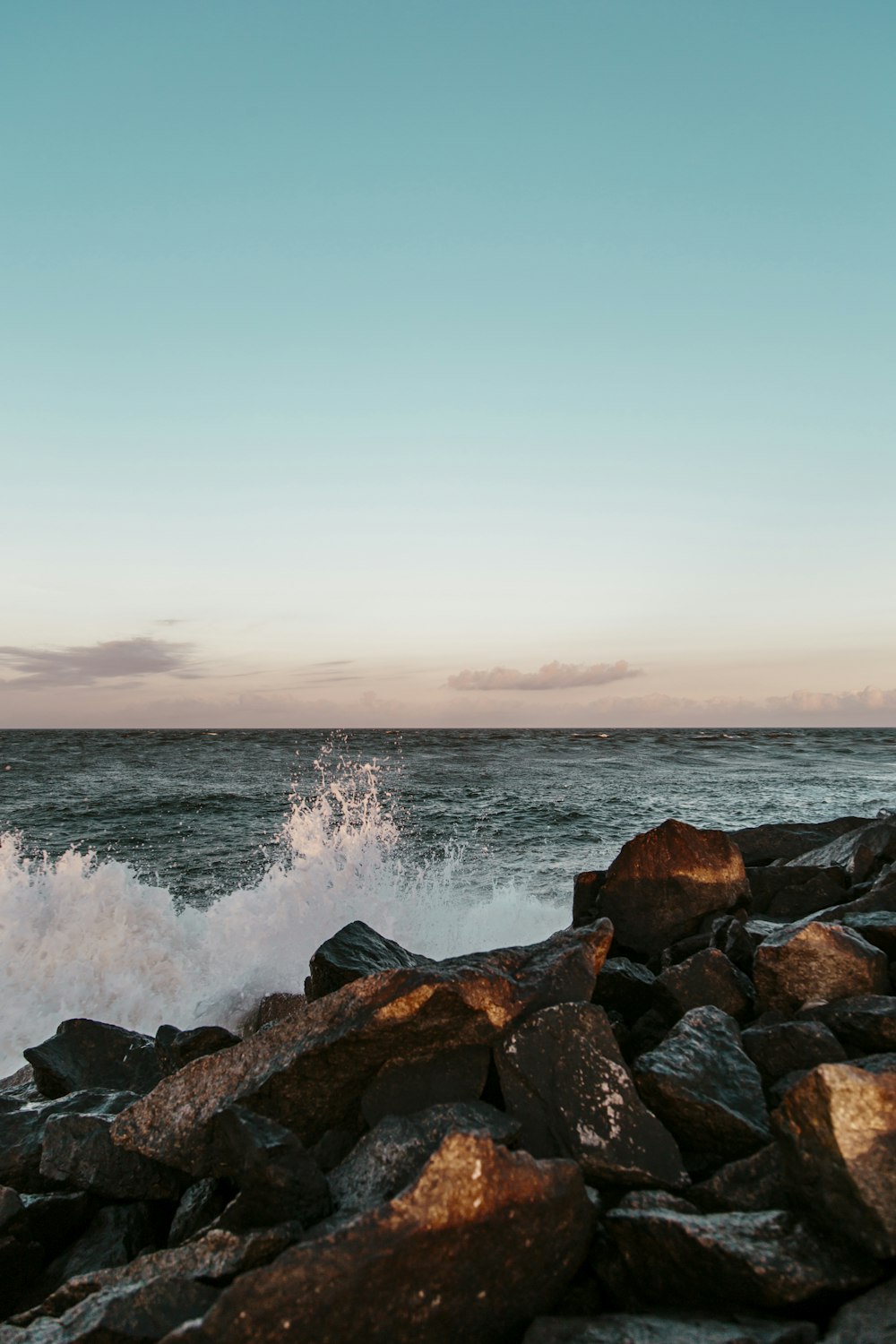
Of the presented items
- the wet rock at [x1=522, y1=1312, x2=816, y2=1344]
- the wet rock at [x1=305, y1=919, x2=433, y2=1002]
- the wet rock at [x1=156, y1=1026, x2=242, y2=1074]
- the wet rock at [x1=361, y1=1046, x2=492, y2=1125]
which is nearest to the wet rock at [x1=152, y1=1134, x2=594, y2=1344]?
the wet rock at [x1=522, y1=1312, x2=816, y2=1344]

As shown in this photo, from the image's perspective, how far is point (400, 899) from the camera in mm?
11992

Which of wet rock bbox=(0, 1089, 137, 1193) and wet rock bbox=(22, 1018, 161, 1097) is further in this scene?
wet rock bbox=(22, 1018, 161, 1097)

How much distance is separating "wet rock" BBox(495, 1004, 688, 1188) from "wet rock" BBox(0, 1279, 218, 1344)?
133cm

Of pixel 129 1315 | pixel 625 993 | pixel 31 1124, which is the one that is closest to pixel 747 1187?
pixel 625 993

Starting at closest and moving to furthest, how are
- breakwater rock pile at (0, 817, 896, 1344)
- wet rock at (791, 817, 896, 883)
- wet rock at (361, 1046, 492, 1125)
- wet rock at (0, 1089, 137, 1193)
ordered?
breakwater rock pile at (0, 817, 896, 1344) → wet rock at (361, 1046, 492, 1125) → wet rock at (0, 1089, 137, 1193) → wet rock at (791, 817, 896, 883)

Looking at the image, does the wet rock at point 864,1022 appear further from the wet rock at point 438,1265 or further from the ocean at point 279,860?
the ocean at point 279,860

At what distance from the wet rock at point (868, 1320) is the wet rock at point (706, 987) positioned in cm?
210

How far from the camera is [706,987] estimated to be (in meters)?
4.48

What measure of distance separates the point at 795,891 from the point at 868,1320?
5316mm

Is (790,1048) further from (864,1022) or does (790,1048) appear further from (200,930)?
(200,930)

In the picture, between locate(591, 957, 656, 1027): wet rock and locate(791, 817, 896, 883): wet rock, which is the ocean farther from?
locate(591, 957, 656, 1027): wet rock

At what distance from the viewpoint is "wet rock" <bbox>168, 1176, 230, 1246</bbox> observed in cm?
330

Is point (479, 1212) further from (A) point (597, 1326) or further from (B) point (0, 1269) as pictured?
(B) point (0, 1269)

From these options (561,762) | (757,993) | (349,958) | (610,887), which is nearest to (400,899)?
(610,887)
